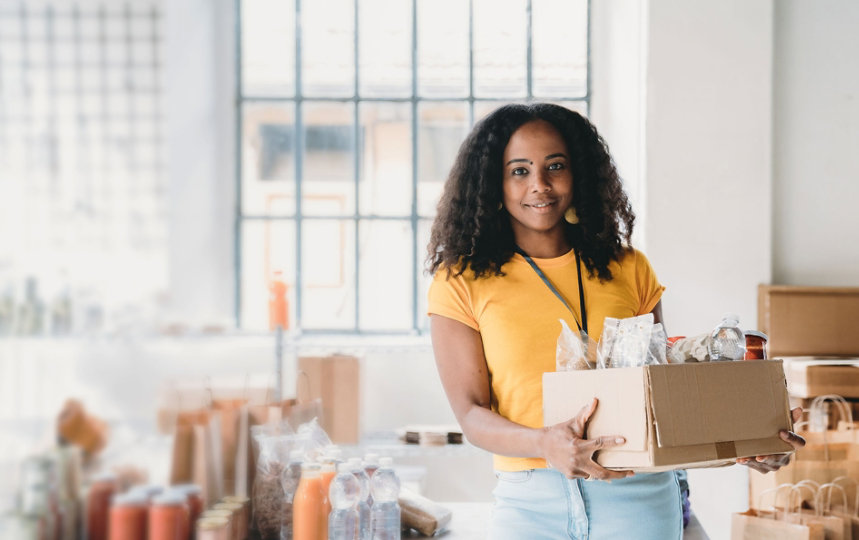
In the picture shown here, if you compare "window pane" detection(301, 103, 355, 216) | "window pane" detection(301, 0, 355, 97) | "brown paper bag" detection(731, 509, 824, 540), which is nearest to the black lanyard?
"brown paper bag" detection(731, 509, 824, 540)

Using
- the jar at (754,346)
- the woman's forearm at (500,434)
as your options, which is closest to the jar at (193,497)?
the woman's forearm at (500,434)

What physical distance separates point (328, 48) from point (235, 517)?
2.82 metres

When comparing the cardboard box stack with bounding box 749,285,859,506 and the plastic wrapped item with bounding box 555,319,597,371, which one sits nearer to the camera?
the plastic wrapped item with bounding box 555,319,597,371

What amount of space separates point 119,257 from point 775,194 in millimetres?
3016

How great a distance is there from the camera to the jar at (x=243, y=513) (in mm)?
1695

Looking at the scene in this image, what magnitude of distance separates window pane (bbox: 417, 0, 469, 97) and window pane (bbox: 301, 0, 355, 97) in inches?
13.9

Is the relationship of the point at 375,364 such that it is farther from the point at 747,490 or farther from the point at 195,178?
the point at 747,490

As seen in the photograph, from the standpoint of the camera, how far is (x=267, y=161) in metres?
3.98

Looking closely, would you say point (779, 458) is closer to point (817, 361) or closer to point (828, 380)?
point (828, 380)

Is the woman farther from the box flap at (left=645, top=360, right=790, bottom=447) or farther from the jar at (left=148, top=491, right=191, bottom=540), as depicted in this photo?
the jar at (left=148, top=491, right=191, bottom=540)

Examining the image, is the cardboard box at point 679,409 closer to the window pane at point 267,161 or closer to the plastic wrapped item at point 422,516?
the plastic wrapped item at point 422,516

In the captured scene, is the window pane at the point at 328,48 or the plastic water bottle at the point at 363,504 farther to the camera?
the window pane at the point at 328,48

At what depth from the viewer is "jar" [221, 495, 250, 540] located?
1.70 m

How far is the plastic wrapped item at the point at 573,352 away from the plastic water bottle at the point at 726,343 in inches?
7.8
